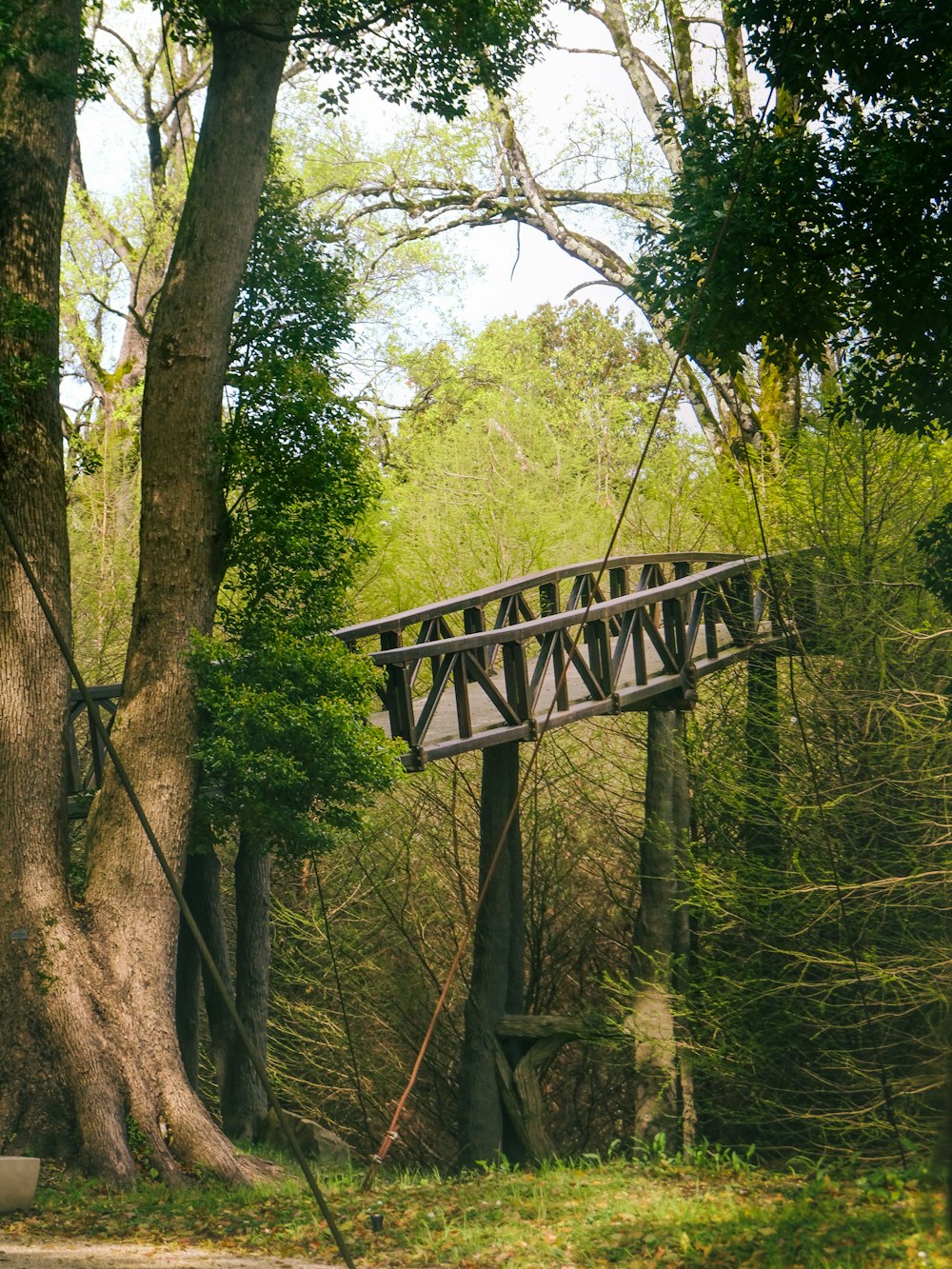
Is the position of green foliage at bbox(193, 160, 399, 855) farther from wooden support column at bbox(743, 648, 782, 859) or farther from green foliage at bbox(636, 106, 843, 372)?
wooden support column at bbox(743, 648, 782, 859)

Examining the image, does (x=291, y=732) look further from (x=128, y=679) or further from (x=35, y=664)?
(x=35, y=664)

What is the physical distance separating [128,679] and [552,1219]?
13.8 ft

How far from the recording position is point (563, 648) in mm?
9141

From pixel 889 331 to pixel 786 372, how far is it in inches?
24.6

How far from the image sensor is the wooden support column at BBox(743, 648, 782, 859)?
30.9ft

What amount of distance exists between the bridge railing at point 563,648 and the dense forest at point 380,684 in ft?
1.11

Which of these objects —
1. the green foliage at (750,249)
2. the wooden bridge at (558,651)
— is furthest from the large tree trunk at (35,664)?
the green foliage at (750,249)

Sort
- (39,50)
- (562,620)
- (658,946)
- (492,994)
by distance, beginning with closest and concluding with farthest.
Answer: (39,50) → (562,620) → (492,994) → (658,946)

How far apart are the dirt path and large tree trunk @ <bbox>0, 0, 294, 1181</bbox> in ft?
3.79

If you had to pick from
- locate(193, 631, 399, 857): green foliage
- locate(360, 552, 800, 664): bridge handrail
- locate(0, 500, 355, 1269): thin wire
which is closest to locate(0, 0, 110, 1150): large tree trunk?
locate(193, 631, 399, 857): green foliage

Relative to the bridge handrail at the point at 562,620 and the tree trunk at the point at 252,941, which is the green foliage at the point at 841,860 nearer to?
the bridge handrail at the point at 562,620

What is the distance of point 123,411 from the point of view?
49.8 ft

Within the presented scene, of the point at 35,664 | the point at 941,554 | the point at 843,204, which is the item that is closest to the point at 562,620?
the point at 941,554

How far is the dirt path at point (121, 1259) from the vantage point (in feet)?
17.5
